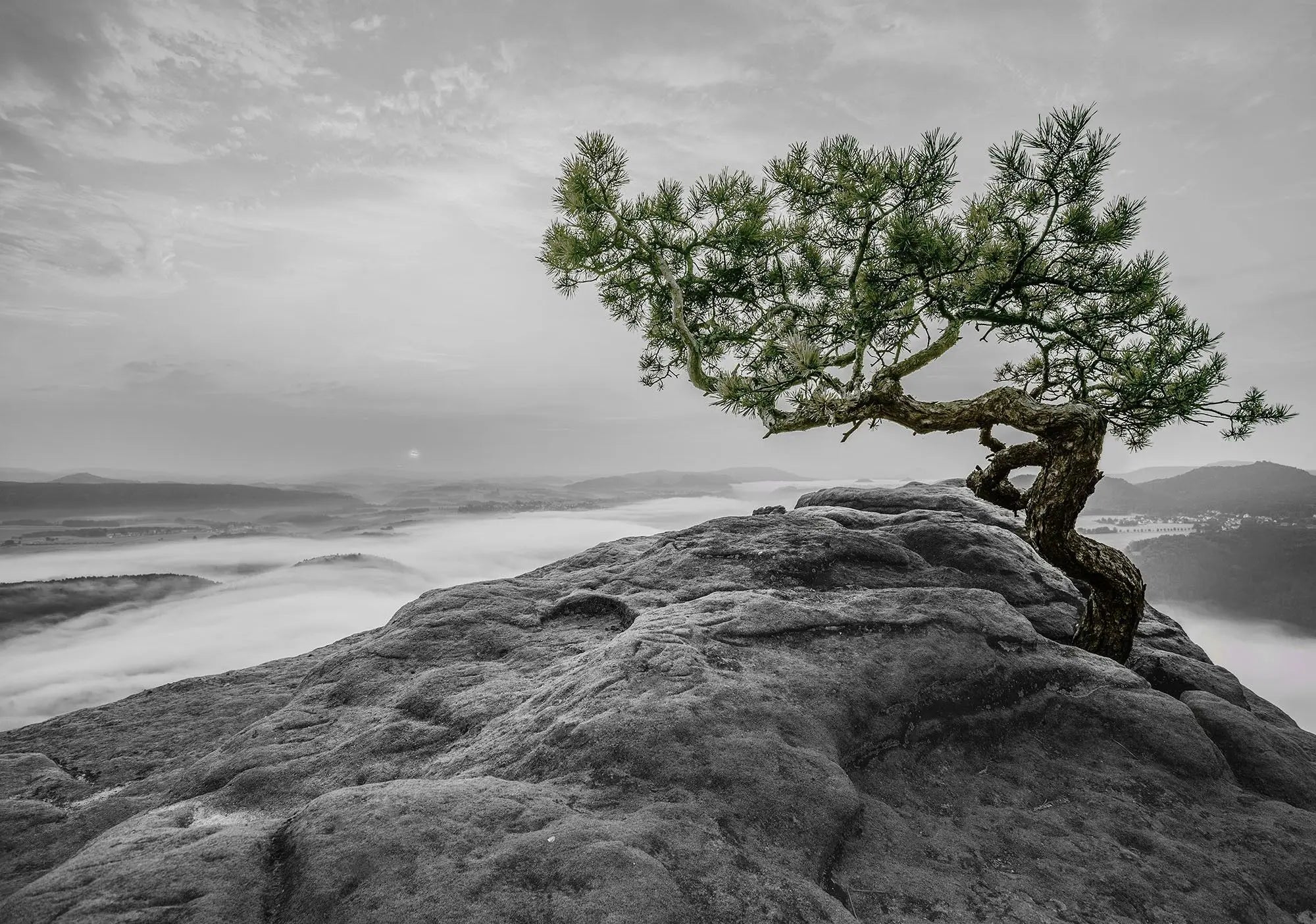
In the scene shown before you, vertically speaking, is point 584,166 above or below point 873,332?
above

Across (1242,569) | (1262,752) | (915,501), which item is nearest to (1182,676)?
(1262,752)

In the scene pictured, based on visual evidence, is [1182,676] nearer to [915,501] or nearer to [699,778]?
[915,501]

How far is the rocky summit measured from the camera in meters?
4.22

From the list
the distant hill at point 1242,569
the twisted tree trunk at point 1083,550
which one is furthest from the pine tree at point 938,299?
the distant hill at point 1242,569

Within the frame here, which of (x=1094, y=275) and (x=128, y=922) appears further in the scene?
(x=1094, y=275)

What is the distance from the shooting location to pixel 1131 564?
924 cm

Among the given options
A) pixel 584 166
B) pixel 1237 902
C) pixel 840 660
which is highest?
pixel 584 166

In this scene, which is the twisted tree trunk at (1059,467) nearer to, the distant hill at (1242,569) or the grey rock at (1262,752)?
the grey rock at (1262,752)

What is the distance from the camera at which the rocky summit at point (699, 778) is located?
422 cm

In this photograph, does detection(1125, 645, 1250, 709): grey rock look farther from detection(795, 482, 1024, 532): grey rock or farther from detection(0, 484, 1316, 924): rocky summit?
detection(795, 482, 1024, 532): grey rock

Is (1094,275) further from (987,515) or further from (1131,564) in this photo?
(987,515)

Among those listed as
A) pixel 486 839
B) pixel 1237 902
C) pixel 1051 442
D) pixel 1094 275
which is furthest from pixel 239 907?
pixel 1094 275

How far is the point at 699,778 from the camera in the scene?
17.1 feet

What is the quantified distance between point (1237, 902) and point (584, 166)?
1202 cm
